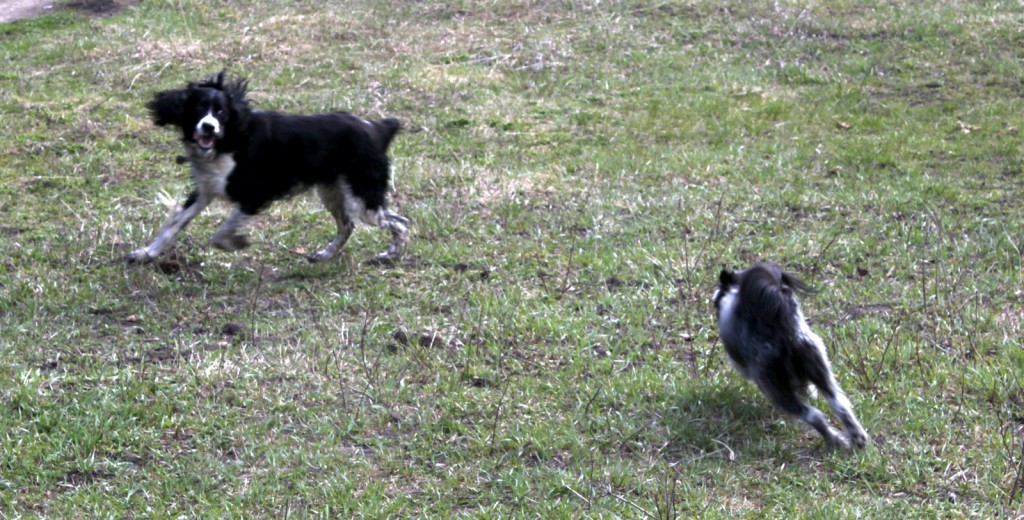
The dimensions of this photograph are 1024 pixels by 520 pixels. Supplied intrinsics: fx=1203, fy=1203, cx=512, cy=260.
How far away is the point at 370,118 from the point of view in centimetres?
1034

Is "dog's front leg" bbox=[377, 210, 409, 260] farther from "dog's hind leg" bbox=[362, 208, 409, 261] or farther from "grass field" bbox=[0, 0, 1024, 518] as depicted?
"grass field" bbox=[0, 0, 1024, 518]

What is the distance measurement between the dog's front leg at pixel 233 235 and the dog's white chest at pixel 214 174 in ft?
0.54

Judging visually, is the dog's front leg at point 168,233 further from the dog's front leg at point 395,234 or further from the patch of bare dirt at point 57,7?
the patch of bare dirt at point 57,7

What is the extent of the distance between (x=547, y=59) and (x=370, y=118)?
2.43 meters

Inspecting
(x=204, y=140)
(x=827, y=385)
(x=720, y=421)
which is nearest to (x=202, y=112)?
(x=204, y=140)

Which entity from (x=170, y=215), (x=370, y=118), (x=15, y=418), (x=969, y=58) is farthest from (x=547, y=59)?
(x=15, y=418)

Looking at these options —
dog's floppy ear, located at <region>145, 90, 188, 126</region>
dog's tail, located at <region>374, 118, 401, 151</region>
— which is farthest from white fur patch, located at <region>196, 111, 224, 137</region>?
dog's tail, located at <region>374, 118, 401, 151</region>

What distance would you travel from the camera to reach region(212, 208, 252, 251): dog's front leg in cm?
702

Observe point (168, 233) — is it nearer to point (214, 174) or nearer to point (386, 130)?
point (214, 174)

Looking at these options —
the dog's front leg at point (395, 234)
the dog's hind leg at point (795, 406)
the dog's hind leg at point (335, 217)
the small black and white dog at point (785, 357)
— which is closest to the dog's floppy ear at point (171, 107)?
the dog's hind leg at point (335, 217)

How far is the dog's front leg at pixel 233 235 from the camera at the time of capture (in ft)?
23.0

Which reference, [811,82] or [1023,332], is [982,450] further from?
[811,82]

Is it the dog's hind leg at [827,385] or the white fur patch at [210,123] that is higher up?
the white fur patch at [210,123]

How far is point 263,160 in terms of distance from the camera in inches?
280
